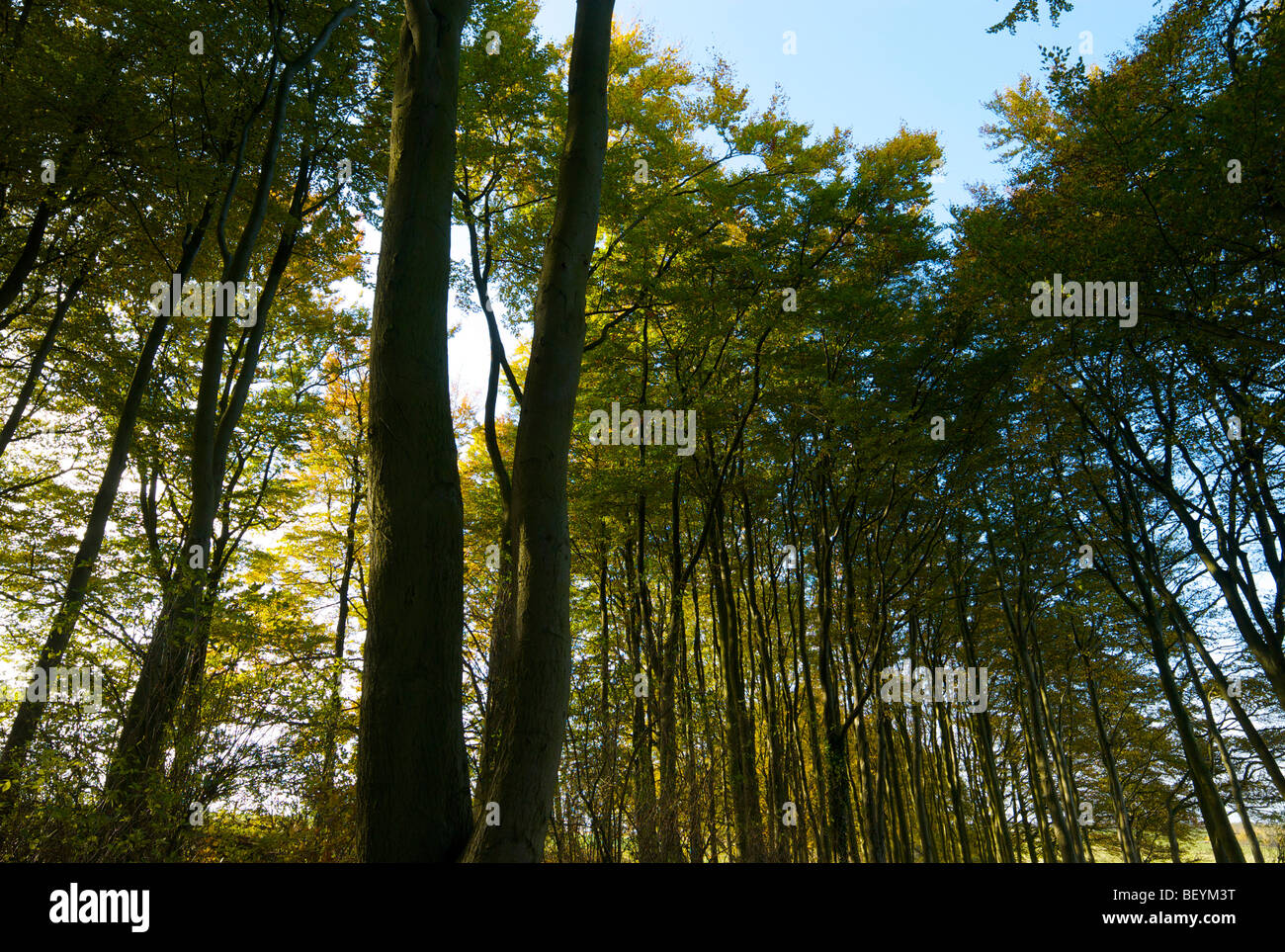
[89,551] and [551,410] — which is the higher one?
[89,551]

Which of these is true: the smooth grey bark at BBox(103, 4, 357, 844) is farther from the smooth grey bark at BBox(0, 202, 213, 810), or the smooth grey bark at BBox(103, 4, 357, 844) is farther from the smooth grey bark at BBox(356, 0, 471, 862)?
the smooth grey bark at BBox(356, 0, 471, 862)

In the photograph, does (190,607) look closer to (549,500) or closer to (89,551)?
(89,551)

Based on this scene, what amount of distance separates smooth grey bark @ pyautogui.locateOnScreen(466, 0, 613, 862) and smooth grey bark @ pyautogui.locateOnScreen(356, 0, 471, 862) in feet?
0.67

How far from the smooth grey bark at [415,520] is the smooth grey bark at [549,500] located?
8.1 inches

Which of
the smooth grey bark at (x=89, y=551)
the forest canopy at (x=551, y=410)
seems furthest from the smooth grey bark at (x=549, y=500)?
the smooth grey bark at (x=89, y=551)

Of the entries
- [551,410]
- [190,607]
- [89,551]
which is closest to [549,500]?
[551,410]

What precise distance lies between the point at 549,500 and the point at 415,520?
20.3 inches

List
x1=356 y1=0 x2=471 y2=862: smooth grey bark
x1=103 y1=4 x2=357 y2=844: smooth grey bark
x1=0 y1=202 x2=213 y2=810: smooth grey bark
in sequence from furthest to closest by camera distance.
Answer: x1=0 y1=202 x2=213 y2=810: smooth grey bark, x1=103 y1=4 x2=357 y2=844: smooth grey bark, x1=356 y1=0 x2=471 y2=862: smooth grey bark

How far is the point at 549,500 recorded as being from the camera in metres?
2.74

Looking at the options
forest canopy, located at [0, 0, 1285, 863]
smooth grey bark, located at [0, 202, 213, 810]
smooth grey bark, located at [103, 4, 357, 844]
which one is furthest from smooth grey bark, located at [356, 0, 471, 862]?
smooth grey bark, located at [0, 202, 213, 810]

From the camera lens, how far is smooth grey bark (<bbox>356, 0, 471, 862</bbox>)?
7.43ft
